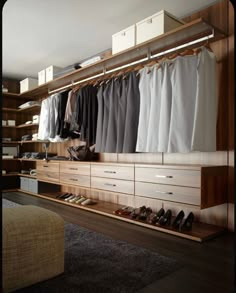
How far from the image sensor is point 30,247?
1456 mm

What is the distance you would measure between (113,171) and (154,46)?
1.41m

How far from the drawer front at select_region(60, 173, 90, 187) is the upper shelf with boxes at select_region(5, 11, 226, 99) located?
1.34 metres

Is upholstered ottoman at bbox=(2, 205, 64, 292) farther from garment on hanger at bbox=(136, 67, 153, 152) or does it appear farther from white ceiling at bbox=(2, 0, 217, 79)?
white ceiling at bbox=(2, 0, 217, 79)

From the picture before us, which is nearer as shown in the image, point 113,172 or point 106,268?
point 106,268

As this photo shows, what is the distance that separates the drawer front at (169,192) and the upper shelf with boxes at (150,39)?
134 centimetres

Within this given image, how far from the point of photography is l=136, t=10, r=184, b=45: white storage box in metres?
2.50

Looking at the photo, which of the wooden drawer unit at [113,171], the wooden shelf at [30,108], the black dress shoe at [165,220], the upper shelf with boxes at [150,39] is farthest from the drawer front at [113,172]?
the wooden shelf at [30,108]

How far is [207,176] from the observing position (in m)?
2.29

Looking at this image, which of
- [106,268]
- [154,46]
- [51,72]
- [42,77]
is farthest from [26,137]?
[106,268]

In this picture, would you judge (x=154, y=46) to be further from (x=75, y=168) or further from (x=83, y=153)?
(x=75, y=168)

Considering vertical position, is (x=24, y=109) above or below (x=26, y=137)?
above

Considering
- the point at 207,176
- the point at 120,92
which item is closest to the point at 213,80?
the point at 207,176

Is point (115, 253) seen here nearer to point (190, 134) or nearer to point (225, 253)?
point (225, 253)

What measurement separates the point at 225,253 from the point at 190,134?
97 centimetres
